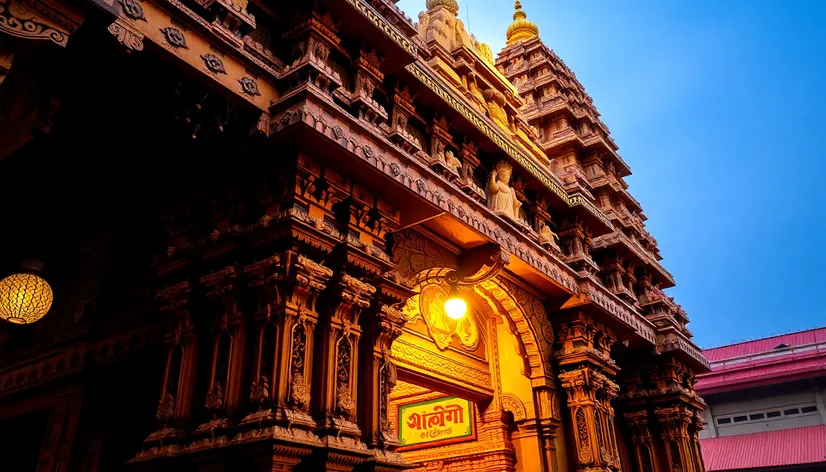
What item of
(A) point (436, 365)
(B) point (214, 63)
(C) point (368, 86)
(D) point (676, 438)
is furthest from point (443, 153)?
(D) point (676, 438)

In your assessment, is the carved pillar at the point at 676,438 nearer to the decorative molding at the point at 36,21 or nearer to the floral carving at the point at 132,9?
the floral carving at the point at 132,9

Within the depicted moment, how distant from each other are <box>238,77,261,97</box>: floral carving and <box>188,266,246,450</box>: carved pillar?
171 cm

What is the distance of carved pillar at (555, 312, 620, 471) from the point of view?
9898 millimetres

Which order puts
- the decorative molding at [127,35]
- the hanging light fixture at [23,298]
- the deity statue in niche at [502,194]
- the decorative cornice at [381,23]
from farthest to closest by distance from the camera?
the deity statue in niche at [502,194], the decorative cornice at [381,23], the hanging light fixture at [23,298], the decorative molding at [127,35]

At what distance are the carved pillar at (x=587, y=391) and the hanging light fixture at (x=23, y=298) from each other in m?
7.94

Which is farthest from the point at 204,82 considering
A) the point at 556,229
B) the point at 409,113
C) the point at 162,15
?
the point at 556,229

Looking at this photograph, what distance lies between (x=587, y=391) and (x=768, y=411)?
1924cm

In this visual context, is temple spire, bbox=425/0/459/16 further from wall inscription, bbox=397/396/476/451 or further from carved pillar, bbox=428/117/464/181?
wall inscription, bbox=397/396/476/451

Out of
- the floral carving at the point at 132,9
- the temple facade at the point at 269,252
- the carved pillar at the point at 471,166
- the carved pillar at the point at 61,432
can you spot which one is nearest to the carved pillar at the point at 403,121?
the temple facade at the point at 269,252

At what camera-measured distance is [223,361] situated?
5.63m

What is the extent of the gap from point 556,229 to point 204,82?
26.6ft

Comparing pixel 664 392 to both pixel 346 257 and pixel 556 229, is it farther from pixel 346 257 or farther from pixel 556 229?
pixel 346 257

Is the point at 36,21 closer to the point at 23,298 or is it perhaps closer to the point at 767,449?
the point at 23,298

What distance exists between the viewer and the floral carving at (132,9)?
4758 millimetres
